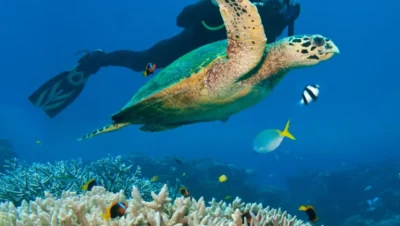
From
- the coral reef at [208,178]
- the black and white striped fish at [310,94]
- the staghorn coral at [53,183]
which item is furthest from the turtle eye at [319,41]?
the coral reef at [208,178]

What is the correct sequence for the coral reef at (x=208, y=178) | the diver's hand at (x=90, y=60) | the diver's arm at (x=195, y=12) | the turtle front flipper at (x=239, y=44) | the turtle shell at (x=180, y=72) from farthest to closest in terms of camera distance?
1. the coral reef at (x=208, y=178)
2. the diver's hand at (x=90, y=60)
3. the diver's arm at (x=195, y=12)
4. the turtle shell at (x=180, y=72)
5. the turtle front flipper at (x=239, y=44)

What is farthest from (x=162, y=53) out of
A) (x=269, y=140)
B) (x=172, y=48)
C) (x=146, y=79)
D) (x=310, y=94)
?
(x=146, y=79)

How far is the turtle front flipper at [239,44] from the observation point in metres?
2.24

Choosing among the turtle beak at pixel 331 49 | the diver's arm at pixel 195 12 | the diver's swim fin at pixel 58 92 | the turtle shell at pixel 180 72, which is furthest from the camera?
the diver's swim fin at pixel 58 92

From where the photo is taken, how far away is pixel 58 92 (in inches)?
256

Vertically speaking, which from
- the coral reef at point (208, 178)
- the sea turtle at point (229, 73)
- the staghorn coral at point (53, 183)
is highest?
the coral reef at point (208, 178)

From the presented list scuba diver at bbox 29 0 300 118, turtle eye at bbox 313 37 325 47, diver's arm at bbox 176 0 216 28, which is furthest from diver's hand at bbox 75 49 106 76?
turtle eye at bbox 313 37 325 47

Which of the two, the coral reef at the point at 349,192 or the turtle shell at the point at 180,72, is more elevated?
the coral reef at the point at 349,192

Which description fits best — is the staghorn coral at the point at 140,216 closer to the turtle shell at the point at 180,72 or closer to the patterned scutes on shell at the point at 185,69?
the turtle shell at the point at 180,72

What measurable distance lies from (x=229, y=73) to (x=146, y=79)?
47.6 m

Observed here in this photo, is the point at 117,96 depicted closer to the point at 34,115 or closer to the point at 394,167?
the point at 34,115

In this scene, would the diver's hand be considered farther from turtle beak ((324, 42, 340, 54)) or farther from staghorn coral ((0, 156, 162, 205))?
turtle beak ((324, 42, 340, 54))

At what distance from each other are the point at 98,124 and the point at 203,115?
67.0m

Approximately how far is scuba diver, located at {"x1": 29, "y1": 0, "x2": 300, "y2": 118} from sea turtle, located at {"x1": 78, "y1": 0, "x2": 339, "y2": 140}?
1.41 metres
